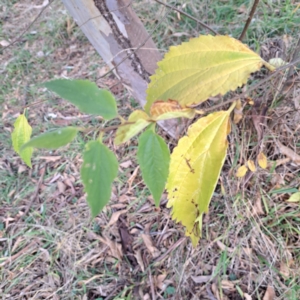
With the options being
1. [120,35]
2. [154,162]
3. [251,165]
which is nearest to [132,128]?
[154,162]

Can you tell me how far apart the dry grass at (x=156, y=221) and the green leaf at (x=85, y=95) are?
59 centimetres

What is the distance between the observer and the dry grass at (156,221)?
1294 millimetres

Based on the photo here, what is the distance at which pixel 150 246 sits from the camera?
1466mm

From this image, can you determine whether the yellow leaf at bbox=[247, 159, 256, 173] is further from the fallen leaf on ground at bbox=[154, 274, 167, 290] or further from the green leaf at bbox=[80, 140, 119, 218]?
the green leaf at bbox=[80, 140, 119, 218]

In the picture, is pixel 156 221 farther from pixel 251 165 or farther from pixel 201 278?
pixel 251 165

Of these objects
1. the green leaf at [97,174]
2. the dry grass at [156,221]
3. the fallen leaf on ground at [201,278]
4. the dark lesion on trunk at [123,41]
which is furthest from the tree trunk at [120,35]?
the fallen leaf on ground at [201,278]

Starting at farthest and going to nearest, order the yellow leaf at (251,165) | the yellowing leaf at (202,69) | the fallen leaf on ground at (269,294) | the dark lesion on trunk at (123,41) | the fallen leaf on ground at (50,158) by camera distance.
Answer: the fallen leaf on ground at (50,158)
the yellow leaf at (251,165)
the fallen leaf on ground at (269,294)
the dark lesion on trunk at (123,41)
the yellowing leaf at (202,69)

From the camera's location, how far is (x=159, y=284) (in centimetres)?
138

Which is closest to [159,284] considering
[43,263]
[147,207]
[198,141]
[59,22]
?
[147,207]

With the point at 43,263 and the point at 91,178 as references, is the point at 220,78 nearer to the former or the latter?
the point at 91,178

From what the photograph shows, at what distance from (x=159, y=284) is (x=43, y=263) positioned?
636 millimetres

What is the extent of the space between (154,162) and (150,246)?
1.07m

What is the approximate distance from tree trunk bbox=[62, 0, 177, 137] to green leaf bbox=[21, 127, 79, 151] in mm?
725

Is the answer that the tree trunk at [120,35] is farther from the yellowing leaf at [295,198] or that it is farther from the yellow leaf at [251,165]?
the yellowing leaf at [295,198]
